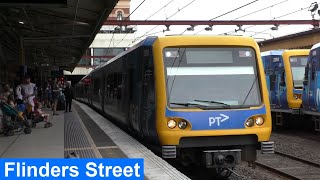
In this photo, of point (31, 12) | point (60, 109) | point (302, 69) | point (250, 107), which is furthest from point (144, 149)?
point (60, 109)

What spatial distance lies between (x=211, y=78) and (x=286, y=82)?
10.0 meters

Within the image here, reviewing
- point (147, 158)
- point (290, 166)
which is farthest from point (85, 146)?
point (290, 166)

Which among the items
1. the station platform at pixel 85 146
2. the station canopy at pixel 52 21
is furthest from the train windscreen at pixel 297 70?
Answer: the station platform at pixel 85 146

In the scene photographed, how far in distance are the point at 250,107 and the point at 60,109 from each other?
1718 cm

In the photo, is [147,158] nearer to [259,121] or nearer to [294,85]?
[259,121]

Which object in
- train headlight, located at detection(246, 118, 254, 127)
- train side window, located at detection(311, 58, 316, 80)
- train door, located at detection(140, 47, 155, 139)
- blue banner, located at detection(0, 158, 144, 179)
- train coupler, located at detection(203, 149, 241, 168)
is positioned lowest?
train coupler, located at detection(203, 149, 241, 168)

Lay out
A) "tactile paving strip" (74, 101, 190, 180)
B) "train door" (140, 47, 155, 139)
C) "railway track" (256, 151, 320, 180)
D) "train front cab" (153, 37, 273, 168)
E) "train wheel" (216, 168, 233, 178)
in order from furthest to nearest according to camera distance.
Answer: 1. "railway track" (256, 151, 320, 180)
2. "train wheel" (216, 168, 233, 178)
3. "train door" (140, 47, 155, 139)
4. "train front cab" (153, 37, 273, 168)
5. "tactile paving strip" (74, 101, 190, 180)

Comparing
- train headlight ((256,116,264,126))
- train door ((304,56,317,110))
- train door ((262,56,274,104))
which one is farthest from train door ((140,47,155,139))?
train door ((262,56,274,104))

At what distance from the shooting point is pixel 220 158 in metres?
7.92

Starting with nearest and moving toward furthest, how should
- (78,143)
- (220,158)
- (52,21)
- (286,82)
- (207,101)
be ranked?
(220,158), (207,101), (78,143), (52,21), (286,82)

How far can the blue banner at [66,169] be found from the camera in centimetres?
439

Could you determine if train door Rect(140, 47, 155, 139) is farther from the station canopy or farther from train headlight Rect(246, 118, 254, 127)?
the station canopy

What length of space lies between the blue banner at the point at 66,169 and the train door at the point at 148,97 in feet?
12.8

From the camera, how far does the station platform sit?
7.44 meters
